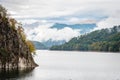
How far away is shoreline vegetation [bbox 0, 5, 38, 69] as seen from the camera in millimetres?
145500

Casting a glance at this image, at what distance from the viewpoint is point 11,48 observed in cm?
14962

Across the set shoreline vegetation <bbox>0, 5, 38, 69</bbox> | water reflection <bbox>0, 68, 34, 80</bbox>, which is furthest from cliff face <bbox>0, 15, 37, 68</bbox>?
water reflection <bbox>0, 68, 34, 80</bbox>

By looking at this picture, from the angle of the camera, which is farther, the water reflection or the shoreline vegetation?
the shoreline vegetation

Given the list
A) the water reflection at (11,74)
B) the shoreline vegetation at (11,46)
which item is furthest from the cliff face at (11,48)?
the water reflection at (11,74)

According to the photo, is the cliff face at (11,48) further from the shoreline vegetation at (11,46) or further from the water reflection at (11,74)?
the water reflection at (11,74)

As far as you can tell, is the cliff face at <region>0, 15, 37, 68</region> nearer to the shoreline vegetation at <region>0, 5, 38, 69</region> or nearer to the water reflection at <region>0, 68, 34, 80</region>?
the shoreline vegetation at <region>0, 5, 38, 69</region>

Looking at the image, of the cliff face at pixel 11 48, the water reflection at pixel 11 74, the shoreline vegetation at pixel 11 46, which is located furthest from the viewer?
the shoreline vegetation at pixel 11 46

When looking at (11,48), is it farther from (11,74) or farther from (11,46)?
(11,74)

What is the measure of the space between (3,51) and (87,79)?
4100cm

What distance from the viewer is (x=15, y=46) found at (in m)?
152

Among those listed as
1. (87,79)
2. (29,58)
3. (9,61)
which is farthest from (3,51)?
(87,79)

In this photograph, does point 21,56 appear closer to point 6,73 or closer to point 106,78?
point 6,73

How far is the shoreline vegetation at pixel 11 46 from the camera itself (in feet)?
477

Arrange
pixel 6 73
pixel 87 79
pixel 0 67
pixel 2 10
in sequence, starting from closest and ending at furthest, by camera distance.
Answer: pixel 87 79 → pixel 6 73 → pixel 0 67 → pixel 2 10
